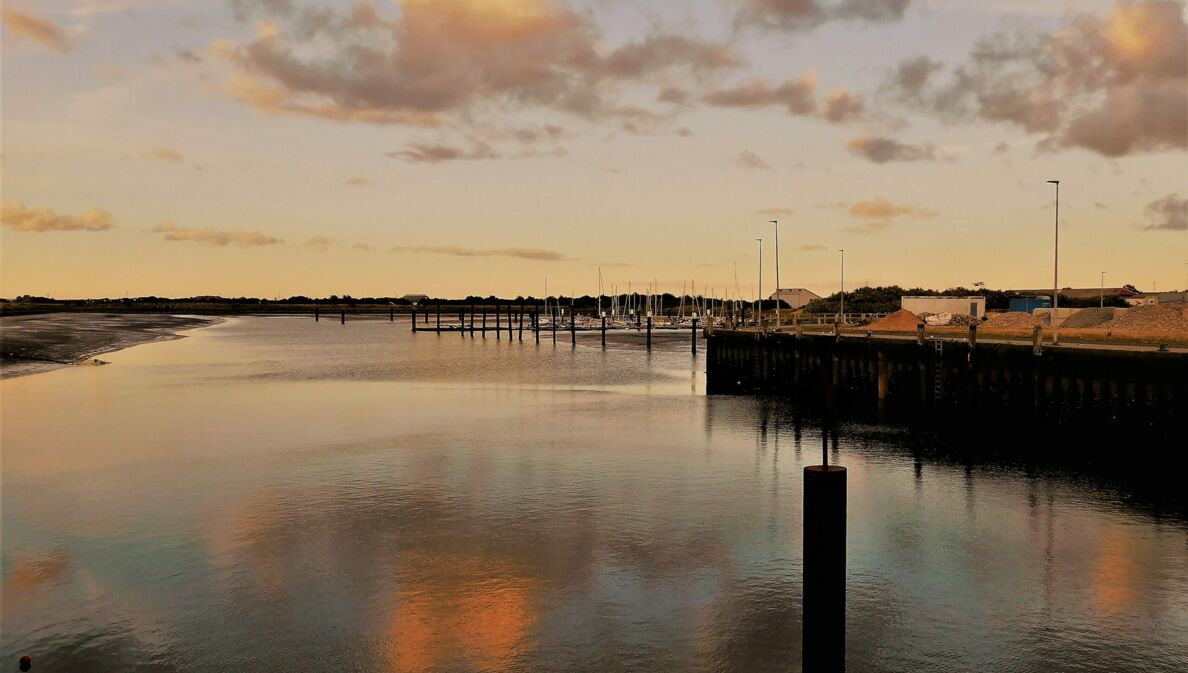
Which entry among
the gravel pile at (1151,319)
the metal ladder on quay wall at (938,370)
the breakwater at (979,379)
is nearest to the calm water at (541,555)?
the breakwater at (979,379)

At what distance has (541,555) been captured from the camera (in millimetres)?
22297

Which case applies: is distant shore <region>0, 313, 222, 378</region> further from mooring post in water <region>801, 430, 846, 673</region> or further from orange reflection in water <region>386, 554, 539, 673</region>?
mooring post in water <region>801, 430, 846, 673</region>

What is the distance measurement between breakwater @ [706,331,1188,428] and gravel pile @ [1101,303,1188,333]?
1801 cm

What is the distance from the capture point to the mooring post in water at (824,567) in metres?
12.1

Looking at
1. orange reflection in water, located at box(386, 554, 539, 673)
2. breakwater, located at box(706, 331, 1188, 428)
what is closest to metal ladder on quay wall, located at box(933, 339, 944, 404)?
breakwater, located at box(706, 331, 1188, 428)

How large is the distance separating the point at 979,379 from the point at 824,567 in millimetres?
38240

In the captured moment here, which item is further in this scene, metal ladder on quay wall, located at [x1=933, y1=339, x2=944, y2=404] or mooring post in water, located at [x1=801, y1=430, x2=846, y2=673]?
metal ladder on quay wall, located at [x1=933, y1=339, x2=944, y2=404]

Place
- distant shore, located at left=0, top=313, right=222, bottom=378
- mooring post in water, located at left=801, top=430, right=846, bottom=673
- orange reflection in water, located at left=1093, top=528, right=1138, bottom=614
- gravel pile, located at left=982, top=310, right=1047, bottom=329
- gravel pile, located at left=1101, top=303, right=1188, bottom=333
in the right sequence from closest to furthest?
mooring post in water, located at left=801, top=430, right=846, bottom=673 → orange reflection in water, located at left=1093, top=528, right=1138, bottom=614 → gravel pile, located at left=1101, top=303, right=1188, bottom=333 → gravel pile, located at left=982, top=310, right=1047, bottom=329 → distant shore, located at left=0, top=313, right=222, bottom=378

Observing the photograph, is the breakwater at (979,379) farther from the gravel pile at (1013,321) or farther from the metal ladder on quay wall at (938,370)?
the gravel pile at (1013,321)

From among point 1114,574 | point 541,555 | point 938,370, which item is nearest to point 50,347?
point 938,370

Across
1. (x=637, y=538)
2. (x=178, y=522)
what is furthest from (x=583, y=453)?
(x=178, y=522)

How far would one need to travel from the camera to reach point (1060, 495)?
28953mm

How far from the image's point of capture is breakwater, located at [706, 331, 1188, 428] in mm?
34781

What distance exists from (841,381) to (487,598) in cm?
4710
